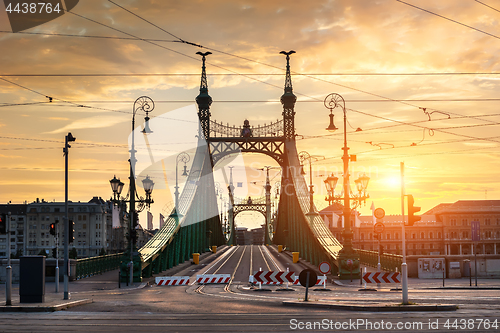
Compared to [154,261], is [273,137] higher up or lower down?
higher up

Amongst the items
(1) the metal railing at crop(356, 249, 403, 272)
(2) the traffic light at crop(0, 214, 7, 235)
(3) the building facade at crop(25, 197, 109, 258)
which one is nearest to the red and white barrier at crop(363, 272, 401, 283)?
(1) the metal railing at crop(356, 249, 403, 272)

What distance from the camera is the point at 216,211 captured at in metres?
81.9

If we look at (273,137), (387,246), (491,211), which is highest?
(273,137)

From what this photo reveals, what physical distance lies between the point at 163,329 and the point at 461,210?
12083cm

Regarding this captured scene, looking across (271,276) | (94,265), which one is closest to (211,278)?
(271,276)

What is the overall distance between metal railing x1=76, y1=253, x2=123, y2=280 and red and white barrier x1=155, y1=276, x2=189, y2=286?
6988 mm

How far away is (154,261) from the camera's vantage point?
3962 centimetres

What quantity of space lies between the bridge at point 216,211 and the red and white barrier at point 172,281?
1943 millimetres

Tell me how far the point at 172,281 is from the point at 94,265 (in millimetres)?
10794

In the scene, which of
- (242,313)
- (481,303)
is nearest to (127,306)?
(242,313)

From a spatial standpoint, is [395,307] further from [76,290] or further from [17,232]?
[17,232]

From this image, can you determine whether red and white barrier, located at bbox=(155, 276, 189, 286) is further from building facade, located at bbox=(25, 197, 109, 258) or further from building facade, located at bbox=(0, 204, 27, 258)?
building facade, located at bbox=(0, 204, 27, 258)

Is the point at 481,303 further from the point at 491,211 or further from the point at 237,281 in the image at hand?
the point at 491,211

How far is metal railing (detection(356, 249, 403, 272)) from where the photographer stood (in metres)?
36.9
